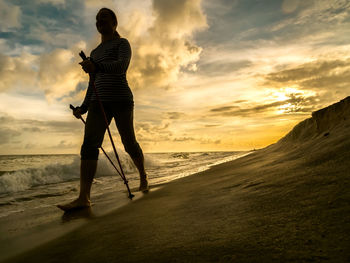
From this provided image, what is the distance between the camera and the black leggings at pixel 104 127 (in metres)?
3.04

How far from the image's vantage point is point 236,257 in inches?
28.0

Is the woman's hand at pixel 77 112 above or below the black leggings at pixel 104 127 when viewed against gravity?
above

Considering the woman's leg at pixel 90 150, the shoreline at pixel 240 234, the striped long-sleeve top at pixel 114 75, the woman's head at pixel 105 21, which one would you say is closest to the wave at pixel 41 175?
the woman's leg at pixel 90 150

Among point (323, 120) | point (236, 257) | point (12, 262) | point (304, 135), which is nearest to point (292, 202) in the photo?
point (236, 257)

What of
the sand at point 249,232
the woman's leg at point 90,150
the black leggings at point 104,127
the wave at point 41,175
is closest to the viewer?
the sand at point 249,232

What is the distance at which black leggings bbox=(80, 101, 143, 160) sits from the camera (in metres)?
3.04

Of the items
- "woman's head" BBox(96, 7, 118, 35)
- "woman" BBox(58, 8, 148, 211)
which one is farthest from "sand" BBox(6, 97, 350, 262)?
"woman's head" BBox(96, 7, 118, 35)

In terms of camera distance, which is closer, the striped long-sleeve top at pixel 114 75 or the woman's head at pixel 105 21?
the striped long-sleeve top at pixel 114 75

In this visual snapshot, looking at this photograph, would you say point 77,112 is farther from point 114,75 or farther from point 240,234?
point 240,234

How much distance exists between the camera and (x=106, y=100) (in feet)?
10.4

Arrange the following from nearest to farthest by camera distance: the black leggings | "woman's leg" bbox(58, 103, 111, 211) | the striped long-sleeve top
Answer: "woman's leg" bbox(58, 103, 111, 211) < the black leggings < the striped long-sleeve top

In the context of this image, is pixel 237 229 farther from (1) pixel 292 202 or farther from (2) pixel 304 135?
(2) pixel 304 135

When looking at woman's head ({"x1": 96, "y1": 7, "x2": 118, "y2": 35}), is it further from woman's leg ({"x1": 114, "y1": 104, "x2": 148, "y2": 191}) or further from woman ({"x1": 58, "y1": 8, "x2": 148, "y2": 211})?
woman's leg ({"x1": 114, "y1": 104, "x2": 148, "y2": 191})

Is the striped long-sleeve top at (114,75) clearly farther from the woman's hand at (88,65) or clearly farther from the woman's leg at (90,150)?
the woman's hand at (88,65)
